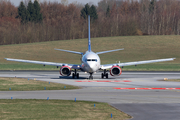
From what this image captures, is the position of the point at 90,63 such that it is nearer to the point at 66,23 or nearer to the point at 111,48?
the point at 111,48

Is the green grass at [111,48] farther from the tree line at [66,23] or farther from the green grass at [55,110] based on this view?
the green grass at [55,110]

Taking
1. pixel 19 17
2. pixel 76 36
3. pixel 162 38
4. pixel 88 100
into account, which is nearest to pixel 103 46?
pixel 162 38

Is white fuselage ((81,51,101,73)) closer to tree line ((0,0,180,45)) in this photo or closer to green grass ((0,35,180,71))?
green grass ((0,35,180,71))

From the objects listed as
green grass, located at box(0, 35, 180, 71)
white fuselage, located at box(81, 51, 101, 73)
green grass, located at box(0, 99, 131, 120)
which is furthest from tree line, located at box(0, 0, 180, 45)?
green grass, located at box(0, 99, 131, 120)

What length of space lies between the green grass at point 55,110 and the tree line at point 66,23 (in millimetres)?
144116

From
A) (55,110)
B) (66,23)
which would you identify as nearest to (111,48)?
(66,23)

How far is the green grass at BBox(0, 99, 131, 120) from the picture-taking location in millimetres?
17688

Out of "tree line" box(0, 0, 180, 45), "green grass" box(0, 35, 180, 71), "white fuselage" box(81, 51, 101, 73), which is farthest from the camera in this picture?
"tree line" box(0, 0, 180, 45)

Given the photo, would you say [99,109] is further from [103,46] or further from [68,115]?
[103,46]

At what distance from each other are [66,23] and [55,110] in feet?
523

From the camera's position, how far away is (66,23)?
177 meters

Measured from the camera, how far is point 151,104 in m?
22.6

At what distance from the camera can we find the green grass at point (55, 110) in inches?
696

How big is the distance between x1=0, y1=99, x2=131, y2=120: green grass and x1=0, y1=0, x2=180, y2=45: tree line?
14412cm
